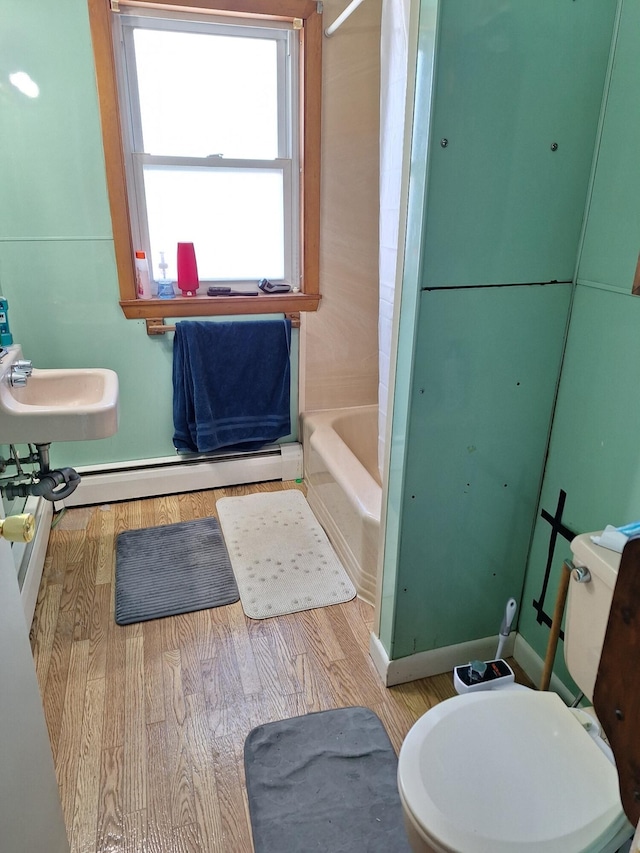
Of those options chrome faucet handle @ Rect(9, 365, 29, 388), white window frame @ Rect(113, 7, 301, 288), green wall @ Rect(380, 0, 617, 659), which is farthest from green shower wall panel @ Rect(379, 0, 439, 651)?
white window frame @ Rect(113, 7, 301, 288)

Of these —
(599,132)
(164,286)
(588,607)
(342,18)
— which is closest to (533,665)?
(588,607)

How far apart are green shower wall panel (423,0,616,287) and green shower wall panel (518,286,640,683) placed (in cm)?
19

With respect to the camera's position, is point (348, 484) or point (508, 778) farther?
point (348, 484)

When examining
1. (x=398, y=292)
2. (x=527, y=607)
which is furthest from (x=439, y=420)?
(x=527, y=607)

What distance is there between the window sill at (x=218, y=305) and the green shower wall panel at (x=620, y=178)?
1507 millimetres

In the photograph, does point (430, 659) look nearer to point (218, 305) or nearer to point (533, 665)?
point (533, 665)

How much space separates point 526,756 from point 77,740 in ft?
3.91

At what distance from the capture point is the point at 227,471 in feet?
9.34

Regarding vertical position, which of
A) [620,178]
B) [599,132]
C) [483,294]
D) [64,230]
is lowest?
[483,294]

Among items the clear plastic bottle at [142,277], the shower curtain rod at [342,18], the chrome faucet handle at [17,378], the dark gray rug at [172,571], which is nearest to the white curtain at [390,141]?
the shower curtain rod at [342,18]

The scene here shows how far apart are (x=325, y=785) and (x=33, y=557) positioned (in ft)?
4.36

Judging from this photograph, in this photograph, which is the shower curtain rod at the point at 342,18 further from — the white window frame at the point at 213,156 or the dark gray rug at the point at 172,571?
the dark gray rug at the point at 172,571

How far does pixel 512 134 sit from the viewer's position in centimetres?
127

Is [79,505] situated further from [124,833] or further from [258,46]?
[258,46]
